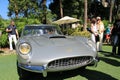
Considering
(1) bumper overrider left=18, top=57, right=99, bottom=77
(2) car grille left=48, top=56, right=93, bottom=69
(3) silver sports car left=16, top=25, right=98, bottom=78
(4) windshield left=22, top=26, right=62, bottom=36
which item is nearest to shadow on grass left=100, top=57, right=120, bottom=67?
(3) silver sports car left=16, top=25, right=98, bottom=78

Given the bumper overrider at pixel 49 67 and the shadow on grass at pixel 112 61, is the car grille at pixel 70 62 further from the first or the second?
the shadow on grass at pixel 112 61

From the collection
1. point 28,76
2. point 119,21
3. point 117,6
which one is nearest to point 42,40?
point 28,76

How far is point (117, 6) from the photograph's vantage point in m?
39.7

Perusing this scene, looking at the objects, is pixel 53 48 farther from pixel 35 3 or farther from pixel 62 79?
pixel 35 3

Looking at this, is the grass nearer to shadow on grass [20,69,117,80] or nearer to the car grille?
shadow on grass [20,69,117,80]

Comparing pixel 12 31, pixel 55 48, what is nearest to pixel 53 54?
pixel 55 48

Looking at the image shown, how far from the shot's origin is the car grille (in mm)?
6395

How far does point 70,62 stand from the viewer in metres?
6.57

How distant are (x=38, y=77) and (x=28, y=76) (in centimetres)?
33

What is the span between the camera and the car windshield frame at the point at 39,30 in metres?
8.44

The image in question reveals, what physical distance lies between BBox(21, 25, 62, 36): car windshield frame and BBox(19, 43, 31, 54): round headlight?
5.30 ft

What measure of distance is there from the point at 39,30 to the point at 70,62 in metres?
2.39

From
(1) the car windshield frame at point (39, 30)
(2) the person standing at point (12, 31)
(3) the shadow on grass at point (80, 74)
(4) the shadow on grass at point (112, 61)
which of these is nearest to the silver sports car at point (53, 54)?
(3) the shadow on grass at point (80, 74)

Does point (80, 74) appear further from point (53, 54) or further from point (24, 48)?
point (24, 48)
